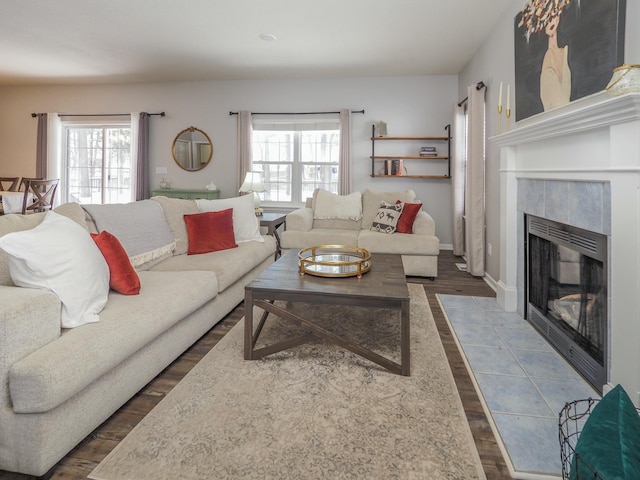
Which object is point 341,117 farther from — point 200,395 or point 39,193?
point 200,395

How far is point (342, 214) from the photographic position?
4785 mm

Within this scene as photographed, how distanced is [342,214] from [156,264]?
250cm

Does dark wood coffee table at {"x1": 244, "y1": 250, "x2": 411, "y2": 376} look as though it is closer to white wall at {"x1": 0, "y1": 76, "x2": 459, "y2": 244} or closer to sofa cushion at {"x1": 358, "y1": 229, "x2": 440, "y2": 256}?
sofa cushion at {"x1": 358, "y1": 229, "x2": 440, "y2": 256}

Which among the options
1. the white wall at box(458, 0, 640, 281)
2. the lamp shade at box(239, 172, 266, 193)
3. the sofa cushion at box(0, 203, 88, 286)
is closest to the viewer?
the sofa cushion at box(0, 203, 88, 286)

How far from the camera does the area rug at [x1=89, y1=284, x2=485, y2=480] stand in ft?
4.44

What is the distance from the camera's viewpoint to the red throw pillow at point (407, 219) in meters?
4.32

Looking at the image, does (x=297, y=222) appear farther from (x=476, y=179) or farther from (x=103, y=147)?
(x=103, y=147)

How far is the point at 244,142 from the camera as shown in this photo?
19.8 feet

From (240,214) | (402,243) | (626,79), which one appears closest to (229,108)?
(240,214)

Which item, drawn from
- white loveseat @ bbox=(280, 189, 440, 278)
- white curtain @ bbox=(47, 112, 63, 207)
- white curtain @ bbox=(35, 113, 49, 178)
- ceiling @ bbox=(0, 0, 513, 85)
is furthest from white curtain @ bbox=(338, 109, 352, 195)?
white curtain @ bbox=(35, 113, 49, 178)

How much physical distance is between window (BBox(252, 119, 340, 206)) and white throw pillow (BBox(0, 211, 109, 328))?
15.0 ft

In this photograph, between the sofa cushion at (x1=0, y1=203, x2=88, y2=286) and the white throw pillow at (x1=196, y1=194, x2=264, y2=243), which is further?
→ the white throw pillow at (x1=196, y1=194, x2=264, y2=243)

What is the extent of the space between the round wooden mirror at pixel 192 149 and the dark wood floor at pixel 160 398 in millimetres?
4002

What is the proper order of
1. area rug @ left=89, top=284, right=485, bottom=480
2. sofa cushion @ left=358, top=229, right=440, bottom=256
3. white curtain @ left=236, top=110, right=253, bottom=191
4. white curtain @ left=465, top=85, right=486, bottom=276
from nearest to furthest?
area rug @ left=89, top=284, right=485, bottom=480 → sofa cushion @ left=358, top=229, right=440, bottom=256 → white curtain @ left=465, top=85, right=486, bottom=276 → white curtain @ left=236, top=110, right=253, bottom=191
